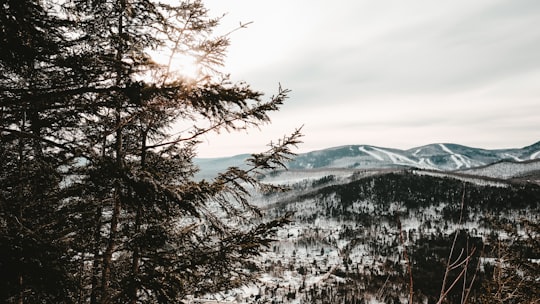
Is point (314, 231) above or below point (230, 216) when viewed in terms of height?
below

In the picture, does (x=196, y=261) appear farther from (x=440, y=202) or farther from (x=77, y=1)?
(x=440, y=202)

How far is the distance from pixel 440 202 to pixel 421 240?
62.1 meters

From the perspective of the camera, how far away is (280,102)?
5.70 m

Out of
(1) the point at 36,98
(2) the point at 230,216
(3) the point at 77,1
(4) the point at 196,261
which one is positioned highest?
(3) the point at 77,1

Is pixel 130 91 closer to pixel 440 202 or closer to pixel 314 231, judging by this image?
pixel 314 231

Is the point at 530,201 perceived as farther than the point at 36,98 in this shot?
Yes

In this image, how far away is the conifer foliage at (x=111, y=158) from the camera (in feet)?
11.6

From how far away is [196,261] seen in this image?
5332 mm

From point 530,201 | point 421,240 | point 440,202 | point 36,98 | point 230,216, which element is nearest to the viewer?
point 36,98

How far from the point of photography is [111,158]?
12.0ft

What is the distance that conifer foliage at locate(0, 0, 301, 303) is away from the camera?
352 cm

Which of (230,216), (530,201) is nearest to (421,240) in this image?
(530,201)

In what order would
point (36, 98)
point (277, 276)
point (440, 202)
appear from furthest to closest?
point (440, 202) → point (277, 276) → point (36, 98)

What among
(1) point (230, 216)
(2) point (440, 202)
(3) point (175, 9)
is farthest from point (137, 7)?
(2) point (440, 202)
